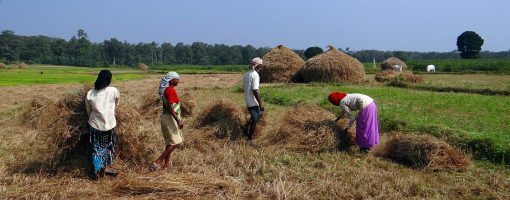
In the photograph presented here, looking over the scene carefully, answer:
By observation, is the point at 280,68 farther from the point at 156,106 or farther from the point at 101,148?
the point at 101,148

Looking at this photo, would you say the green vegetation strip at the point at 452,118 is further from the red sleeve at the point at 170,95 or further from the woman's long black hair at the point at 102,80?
the woman's long black hair at the point at 102,80

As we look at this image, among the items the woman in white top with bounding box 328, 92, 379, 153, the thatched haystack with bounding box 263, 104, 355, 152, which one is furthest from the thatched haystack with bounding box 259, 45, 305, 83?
the woman in white top with bounding box 328, 92, 379, 153

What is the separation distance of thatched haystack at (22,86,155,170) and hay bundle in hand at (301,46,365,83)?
15.0 metres

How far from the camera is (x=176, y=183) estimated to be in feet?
18.1

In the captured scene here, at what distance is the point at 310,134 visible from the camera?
7.56 metres

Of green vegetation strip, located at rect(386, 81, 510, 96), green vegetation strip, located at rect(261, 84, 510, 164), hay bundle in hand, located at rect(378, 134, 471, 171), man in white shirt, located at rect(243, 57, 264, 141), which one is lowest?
hay bundle in hand, located at rect(378, 134, 471, 171)

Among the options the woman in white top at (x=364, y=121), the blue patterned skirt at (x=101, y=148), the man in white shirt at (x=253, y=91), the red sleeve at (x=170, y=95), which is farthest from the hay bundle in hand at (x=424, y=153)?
the blue patterned skirt at (x=101, y=148)

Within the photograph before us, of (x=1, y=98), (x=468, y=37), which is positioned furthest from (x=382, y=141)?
(x=468, y=37)

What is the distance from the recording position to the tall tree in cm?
6297

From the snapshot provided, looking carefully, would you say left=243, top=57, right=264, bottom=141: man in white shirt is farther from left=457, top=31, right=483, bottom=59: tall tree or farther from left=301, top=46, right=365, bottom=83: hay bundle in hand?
left=457, top=31, right=483, bottom=59: tall tree

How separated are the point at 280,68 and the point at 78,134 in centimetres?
1742

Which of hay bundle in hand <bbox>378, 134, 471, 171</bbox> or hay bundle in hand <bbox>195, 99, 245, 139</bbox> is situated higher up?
hay bundle in hand <bbox>195, 99, 245, 139</bbox>

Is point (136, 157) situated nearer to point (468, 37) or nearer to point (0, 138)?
point (0, 138)

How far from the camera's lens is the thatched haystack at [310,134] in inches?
294
